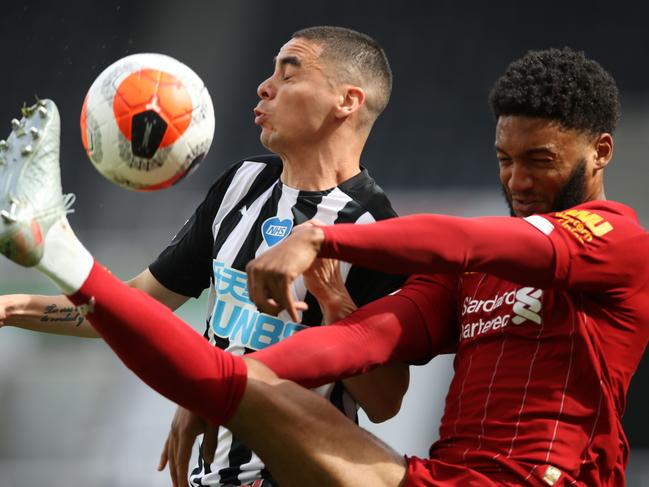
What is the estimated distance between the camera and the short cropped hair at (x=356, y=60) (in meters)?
3.82

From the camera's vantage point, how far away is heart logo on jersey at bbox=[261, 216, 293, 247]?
11.6 ft

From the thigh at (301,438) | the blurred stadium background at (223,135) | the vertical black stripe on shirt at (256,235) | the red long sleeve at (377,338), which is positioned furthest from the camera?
the blurred stadium background at (223,135)

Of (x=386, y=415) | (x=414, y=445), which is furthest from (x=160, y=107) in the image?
(x=414, y=445)

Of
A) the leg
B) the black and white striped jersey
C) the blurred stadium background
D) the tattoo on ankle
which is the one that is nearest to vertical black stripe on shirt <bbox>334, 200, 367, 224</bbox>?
the black and white striped jersey

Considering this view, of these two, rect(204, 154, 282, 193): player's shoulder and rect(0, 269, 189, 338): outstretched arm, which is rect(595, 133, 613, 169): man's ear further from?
rect(0, 269, 189, 338): outstretched arm

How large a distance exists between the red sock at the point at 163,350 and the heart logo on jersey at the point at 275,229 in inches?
30.8

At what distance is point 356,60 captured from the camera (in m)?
3.88

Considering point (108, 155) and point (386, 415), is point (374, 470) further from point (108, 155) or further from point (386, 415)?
point (108, 155)

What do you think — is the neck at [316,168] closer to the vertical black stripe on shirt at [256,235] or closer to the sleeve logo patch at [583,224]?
the vertical black stripe on shirt at [256,235]

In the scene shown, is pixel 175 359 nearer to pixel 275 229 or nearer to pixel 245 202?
pixel 275 229

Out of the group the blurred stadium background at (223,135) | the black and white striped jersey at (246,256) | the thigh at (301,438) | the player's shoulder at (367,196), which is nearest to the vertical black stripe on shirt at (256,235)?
the black and white striped jersey at (246,256)

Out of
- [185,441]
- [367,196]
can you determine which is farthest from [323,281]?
[185,441]

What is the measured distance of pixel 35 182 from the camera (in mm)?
2715

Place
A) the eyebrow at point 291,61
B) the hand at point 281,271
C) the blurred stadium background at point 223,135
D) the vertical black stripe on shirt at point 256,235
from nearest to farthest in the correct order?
1. the hand at point 281,271
2. the vertical black stripe on shirt at point 256,235
3. the eyebrow at point 291,61
4. the blurred stadium background at point 223,135
